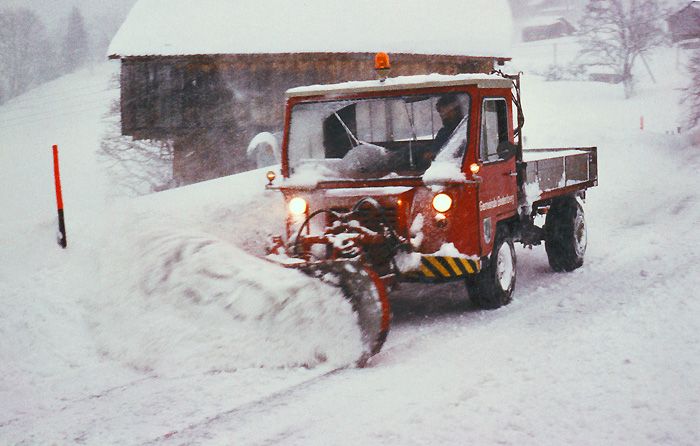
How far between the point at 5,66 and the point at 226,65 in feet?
56.8

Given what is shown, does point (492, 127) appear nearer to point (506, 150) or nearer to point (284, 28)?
point (506, 150)

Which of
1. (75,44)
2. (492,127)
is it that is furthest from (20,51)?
(492,127)

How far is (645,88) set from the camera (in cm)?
5016

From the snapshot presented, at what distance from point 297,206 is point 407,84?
1543mm

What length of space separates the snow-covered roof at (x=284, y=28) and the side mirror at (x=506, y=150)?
16562 mm

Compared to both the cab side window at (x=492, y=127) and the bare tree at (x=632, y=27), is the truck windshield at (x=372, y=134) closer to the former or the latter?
the cab side window at (x=492, y=127)

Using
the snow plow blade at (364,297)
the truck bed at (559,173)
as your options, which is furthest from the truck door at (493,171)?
the snow plow blade at (364,297)

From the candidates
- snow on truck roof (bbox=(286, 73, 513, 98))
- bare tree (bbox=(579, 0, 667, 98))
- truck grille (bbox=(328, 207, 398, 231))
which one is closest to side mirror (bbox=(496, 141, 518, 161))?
snow on truck roof (bbox=(286, 73, 513, 98))

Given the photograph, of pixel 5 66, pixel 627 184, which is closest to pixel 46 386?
pixel 627 184

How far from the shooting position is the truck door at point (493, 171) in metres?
6.57

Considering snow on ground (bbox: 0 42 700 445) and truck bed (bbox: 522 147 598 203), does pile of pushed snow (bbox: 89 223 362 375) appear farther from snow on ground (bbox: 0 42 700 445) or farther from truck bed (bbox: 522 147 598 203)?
truck bed (bbox: 522 147 598 203)

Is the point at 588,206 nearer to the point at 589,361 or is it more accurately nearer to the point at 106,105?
the point at 589,361

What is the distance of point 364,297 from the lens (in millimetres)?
5195

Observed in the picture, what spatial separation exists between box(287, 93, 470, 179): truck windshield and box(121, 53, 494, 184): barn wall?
15973 millimetres
